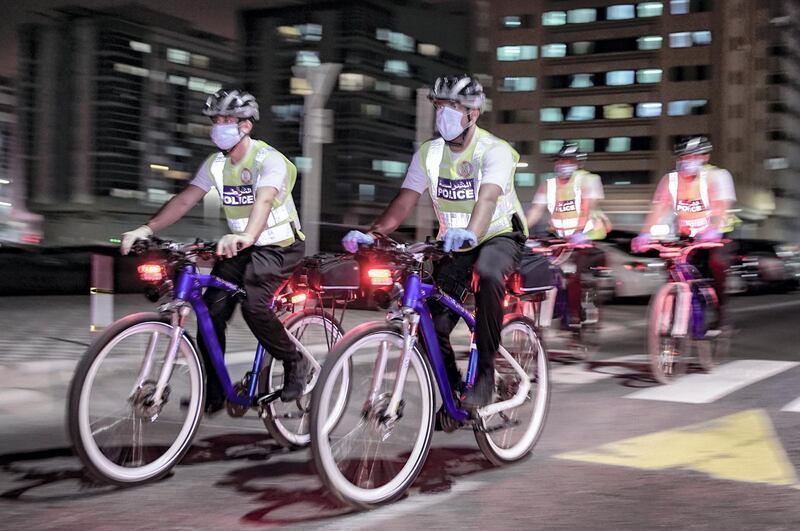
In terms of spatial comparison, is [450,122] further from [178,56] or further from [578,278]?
[178,56]

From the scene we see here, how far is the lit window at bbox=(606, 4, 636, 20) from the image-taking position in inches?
3949

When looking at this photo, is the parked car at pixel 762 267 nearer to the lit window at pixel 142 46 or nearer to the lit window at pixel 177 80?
the lit window at pixel 177 80

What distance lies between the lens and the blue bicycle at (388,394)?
4281 mm

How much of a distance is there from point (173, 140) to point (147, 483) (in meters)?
191

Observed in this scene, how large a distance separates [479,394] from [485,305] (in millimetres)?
455

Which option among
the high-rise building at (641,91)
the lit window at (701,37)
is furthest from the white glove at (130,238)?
the lit window at (701,37)

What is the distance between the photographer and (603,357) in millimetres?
11258

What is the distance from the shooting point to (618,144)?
98.8 m

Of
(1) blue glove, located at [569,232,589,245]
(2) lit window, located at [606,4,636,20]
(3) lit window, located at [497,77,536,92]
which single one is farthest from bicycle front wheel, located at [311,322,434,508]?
(3) lit window, located at [497,77,536,92]

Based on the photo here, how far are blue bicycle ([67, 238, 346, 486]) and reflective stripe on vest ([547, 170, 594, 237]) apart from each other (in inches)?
238

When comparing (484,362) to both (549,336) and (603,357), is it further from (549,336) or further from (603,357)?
(549,336)

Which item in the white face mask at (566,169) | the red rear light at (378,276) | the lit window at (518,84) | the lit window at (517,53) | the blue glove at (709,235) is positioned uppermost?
the lit window at (517,53)

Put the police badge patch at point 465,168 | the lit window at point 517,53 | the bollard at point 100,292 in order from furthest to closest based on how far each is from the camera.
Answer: the lit window at point 517,53 → the bollard at point 100,292 → the police badge patch at point 465,168

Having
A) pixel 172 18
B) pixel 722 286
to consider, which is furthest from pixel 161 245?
pixel 172 18
